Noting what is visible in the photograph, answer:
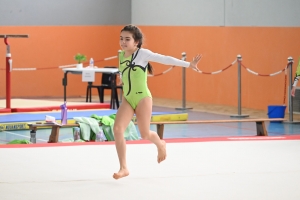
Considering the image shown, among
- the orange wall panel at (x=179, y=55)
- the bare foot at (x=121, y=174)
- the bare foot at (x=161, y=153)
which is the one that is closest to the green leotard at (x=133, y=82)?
the bare foot at (x=161, y=153)

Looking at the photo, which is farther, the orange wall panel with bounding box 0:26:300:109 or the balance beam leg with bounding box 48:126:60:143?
the orange wall panel with bounding box 0:26:300:109

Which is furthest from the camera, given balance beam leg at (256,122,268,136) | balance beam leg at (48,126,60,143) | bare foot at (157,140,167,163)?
balance beam leg at (256,122,268,136)

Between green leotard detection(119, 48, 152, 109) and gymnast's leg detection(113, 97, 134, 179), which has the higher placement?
green leotard detection(119, 48, 152, 109)

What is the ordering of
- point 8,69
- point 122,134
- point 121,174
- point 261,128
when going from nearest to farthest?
1. point 121,174
2. point 122,134
3. point 261,128
4. point 8,69

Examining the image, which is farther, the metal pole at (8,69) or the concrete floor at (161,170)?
the metal pole at (8,69)

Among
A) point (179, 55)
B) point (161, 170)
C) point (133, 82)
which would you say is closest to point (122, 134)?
point (133, 82)

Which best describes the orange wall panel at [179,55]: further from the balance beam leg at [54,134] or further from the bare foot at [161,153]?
the bare foot at [161,153]

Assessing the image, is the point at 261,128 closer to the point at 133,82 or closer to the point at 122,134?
the point at 133,82

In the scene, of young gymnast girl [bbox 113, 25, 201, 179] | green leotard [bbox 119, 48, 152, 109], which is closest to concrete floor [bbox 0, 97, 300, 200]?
young gymnast girl [bbox 113, 25, 201, 179]

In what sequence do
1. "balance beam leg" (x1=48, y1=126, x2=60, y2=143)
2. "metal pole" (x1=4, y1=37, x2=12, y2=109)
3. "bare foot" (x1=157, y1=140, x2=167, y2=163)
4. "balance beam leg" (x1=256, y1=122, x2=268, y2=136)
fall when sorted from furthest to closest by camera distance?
"metal pole" (x1=4, y1=37, x2=12, y2=109), "balance beam leg" (x1=256, y1=122, x2=268, y2=136), "balance beam leg" (x1=48, y1=126, x2=60, y2=143), "bare foot" (x1=157, y1=140, x2=167, y2=163)

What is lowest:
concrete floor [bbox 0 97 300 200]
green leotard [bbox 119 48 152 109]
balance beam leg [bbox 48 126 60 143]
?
concrete floor [bbox 0 97 300 200]

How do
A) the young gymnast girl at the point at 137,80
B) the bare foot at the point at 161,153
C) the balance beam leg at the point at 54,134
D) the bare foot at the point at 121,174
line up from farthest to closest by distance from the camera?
the balance beam leg at the point at 54,134 < the bare foot at the point at 161,153 < the young gymnast girl at the point at 137,80 < the bare foot at the point at 121,174

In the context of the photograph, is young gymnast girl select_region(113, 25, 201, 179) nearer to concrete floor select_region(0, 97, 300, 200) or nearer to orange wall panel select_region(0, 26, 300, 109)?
concrete floor select_region(0, 97, 300, 200)

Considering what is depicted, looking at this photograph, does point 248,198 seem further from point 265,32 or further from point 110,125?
point 265,32
